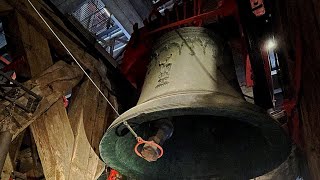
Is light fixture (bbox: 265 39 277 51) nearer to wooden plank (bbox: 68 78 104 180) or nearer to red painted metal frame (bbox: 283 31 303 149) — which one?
red painted metal frame (bbox: 283 31 303 149)

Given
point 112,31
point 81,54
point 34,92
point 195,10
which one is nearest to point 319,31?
point 195,10

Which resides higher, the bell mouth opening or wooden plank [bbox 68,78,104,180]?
wooden plank [bbox 68,78,104,180]

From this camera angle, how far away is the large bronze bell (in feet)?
5.67

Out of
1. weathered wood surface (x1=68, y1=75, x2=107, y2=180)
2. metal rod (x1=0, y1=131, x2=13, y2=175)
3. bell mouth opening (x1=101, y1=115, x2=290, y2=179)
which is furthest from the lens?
weathered wood surface (x1=68, y1=75, x2=107, y2=180)

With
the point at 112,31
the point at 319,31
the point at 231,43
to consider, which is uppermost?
the point at 319,31

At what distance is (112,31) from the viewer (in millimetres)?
5625

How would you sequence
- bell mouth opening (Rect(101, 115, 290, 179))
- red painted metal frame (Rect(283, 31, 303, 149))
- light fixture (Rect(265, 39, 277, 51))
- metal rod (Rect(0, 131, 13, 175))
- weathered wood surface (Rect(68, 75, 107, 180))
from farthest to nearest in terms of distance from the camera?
weathered wood surface (Rect(68, 75, 107, 180))
light fixture (Rect(265, 39, 277, 51))
bell mouth opening (Rect(101, 115, 290, 179))
metal rod (Rect(0, 131, 13, 175))
red painted metal frame (Rect(283, 31, 303, 149))

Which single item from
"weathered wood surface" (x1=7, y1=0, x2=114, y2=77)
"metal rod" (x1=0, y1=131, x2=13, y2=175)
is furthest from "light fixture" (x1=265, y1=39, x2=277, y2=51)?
"metal rod" (x1=0, y1=131, x2=13, y2=175)

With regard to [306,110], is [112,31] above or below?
below

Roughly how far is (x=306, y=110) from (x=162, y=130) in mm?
726

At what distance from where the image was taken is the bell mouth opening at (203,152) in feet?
6.55

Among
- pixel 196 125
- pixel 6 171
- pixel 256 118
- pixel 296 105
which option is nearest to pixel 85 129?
pixel 6 171

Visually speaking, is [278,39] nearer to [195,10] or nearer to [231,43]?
[231,43]

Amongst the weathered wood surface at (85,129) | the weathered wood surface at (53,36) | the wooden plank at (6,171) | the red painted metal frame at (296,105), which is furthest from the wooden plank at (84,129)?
the red painted metal frame at (296,105)
